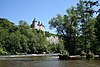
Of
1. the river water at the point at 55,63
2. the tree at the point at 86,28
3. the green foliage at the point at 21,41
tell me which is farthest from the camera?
the green foliage at the point at 21,41

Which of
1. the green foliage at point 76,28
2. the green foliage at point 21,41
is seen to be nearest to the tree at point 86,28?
the green foliage at point 76,28

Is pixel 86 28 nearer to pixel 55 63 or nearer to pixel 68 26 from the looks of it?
pixel 68 26

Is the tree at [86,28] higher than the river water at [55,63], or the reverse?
the tree at [86,28]

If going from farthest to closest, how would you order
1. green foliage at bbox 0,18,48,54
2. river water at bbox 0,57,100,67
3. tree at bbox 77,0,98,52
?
green foliage at bbox 0,18,48,54 < tree at bbox 77,0,98,52 < river water at bbox 0,57,100,67

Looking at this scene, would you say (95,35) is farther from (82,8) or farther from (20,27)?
(20,27)

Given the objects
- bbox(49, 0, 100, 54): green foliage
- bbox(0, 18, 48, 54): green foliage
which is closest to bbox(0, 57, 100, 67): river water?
bbox(49, 0, 100, 54): green foliage

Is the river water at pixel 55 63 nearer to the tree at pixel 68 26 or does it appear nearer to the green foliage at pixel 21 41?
the tree at pixel 68 26

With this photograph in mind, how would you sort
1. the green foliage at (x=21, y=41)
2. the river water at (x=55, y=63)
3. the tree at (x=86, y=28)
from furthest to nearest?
the green foliage at (x=21, y=41)
the tree at (x=86, y=28)
the river water at (x=55, y=63)

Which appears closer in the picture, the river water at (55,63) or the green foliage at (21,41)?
the river water at (55,63)

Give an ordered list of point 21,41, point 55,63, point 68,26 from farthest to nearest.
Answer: point 21,41 < point 68,26 < point 55,63

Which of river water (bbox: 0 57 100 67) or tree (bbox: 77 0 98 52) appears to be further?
tree (bbox: 77 0 98 52)

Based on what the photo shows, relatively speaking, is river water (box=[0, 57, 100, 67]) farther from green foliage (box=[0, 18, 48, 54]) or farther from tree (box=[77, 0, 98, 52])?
green foliage (box=[0, 18, 48, 54])

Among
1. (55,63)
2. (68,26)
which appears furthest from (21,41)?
(55,63)

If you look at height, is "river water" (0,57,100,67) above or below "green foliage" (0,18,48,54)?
below
